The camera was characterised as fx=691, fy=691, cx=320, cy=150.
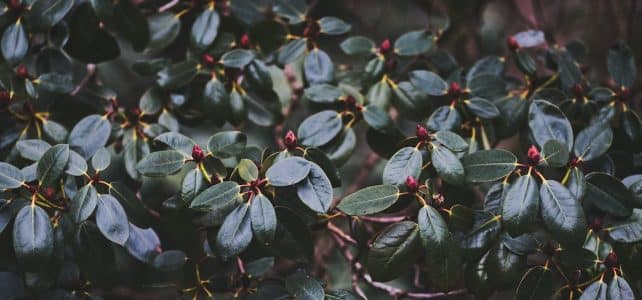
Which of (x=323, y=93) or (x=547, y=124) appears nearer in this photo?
(x=547, y=124)

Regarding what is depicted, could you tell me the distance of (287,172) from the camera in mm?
1165

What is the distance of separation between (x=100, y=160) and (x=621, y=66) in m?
1.08

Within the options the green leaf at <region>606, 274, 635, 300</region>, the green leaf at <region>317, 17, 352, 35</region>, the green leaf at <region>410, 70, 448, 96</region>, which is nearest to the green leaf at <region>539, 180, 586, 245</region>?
A: the green leaf at <region>606, 274, 635, 300</region>

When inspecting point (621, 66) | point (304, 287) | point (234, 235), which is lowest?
point (304, 287)

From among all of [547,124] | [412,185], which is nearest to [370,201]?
[412,185]

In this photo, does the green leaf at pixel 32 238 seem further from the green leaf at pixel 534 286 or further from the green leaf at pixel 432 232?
the green leaf at pixel 534 286

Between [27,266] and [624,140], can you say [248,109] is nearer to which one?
[27,266]

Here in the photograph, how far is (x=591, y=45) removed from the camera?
208cm

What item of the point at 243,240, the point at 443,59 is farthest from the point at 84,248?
the point at 443,59

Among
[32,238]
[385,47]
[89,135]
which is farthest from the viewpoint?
[385,47]

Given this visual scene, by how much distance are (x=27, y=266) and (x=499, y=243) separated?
2.63 ft

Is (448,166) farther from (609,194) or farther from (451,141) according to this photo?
(609,194)

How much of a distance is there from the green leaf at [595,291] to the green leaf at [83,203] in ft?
2.76

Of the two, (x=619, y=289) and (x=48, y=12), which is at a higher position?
(x=48, y=12)
